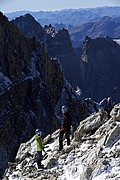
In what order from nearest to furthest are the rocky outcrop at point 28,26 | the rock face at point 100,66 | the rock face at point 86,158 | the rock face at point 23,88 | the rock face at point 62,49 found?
the rock face at point 86,158 → the rock face at point 23,88 → the rocky outcrop at point 28,26 → the rock face at point 62,49 → the rock face at point 100,66

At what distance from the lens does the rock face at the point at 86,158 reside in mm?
15180

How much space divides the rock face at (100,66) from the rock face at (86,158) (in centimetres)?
12912

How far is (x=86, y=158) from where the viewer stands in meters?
16.9

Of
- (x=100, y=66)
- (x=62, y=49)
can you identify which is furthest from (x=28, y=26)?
(x=100, y=66)

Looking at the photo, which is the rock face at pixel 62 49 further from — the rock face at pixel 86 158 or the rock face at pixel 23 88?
the rock face at pixel 86 158

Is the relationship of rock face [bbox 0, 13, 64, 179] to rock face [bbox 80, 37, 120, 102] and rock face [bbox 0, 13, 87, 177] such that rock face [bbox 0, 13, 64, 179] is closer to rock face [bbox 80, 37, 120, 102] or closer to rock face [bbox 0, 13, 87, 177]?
rock face [bbox 0, 13, 87, 177]

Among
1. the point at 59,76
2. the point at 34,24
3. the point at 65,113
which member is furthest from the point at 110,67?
the point at 65,113

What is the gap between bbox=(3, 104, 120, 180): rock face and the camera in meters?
15.2

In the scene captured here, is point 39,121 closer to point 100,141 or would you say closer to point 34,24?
point 100,141

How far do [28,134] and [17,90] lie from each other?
7.00m

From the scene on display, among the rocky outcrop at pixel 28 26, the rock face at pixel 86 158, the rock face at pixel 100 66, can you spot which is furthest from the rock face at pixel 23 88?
the rock face at pixel 100 66

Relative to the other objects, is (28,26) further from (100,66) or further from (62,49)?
(100,66)

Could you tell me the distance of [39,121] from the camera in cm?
5816

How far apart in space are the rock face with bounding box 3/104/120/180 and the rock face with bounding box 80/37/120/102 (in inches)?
5084
